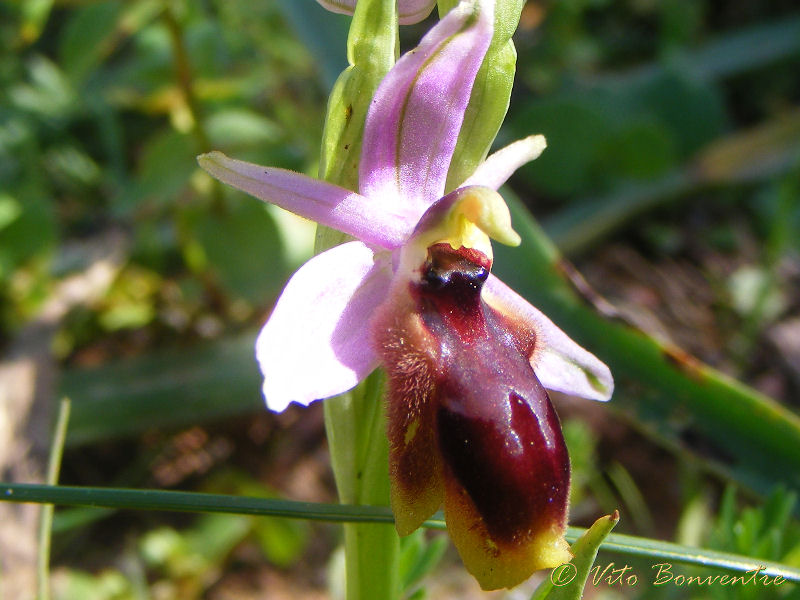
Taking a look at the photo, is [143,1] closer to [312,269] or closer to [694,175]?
[312,269]

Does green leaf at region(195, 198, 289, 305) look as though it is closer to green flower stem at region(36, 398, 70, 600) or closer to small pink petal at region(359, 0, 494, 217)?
green flower stem at region(36, 398, 70, 600)

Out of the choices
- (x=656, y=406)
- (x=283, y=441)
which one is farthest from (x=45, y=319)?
(x=656, y=406)

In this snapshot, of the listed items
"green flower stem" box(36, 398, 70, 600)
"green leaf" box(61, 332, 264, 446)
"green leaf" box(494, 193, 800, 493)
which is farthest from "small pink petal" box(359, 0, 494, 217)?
"green leaf" box(61, 332, 264, 446)

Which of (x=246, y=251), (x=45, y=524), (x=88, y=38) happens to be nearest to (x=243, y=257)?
(x=246, y=251)

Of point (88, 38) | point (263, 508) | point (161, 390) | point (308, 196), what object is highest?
point (88, 38)

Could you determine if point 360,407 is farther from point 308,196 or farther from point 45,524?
point 45,524

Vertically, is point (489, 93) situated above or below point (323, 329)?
above

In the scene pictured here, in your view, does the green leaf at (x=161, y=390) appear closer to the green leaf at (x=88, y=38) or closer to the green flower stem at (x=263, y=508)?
the green leaf at (x=88, y=38)
